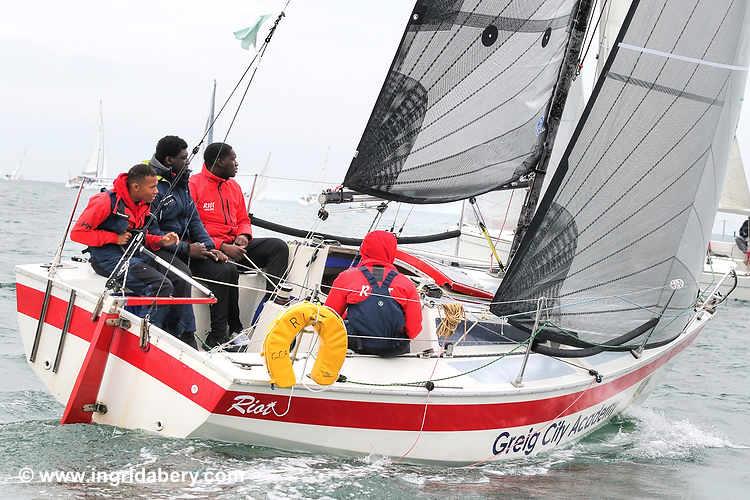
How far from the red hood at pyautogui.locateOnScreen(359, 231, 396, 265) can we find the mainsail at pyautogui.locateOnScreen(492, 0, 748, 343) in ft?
3.16

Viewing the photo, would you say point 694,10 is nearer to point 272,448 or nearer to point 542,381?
point 542,381

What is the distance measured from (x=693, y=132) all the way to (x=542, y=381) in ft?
6.39

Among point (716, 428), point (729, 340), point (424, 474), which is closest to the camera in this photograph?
point (424, 474)

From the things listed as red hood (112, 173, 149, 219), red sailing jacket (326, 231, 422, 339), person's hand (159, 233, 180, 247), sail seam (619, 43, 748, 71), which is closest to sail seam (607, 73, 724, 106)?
sail seam (619, 43, 748, 71)

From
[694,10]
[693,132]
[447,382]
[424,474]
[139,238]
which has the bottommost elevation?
[424,474]

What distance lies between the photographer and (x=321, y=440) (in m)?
4.73

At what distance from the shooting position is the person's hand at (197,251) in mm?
5691

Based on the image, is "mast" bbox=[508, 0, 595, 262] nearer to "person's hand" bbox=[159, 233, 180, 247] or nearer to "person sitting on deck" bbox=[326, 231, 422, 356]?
"person sitting on deck" bbox=[326, 231, 422, 356]

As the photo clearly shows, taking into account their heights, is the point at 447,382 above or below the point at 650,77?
below

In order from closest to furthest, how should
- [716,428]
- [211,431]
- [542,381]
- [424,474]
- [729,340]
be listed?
[211,431] → [424,474] → [542,381] → [716,428] → [729,340]

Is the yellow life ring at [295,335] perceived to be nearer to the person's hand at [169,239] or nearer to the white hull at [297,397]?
the white hull at [297,397]

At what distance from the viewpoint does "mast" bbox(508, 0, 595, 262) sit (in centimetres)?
695

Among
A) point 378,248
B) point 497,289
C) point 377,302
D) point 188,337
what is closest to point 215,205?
point 188,337

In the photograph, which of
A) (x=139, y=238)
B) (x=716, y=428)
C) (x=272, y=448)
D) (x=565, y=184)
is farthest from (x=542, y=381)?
(x=716, y=428)
